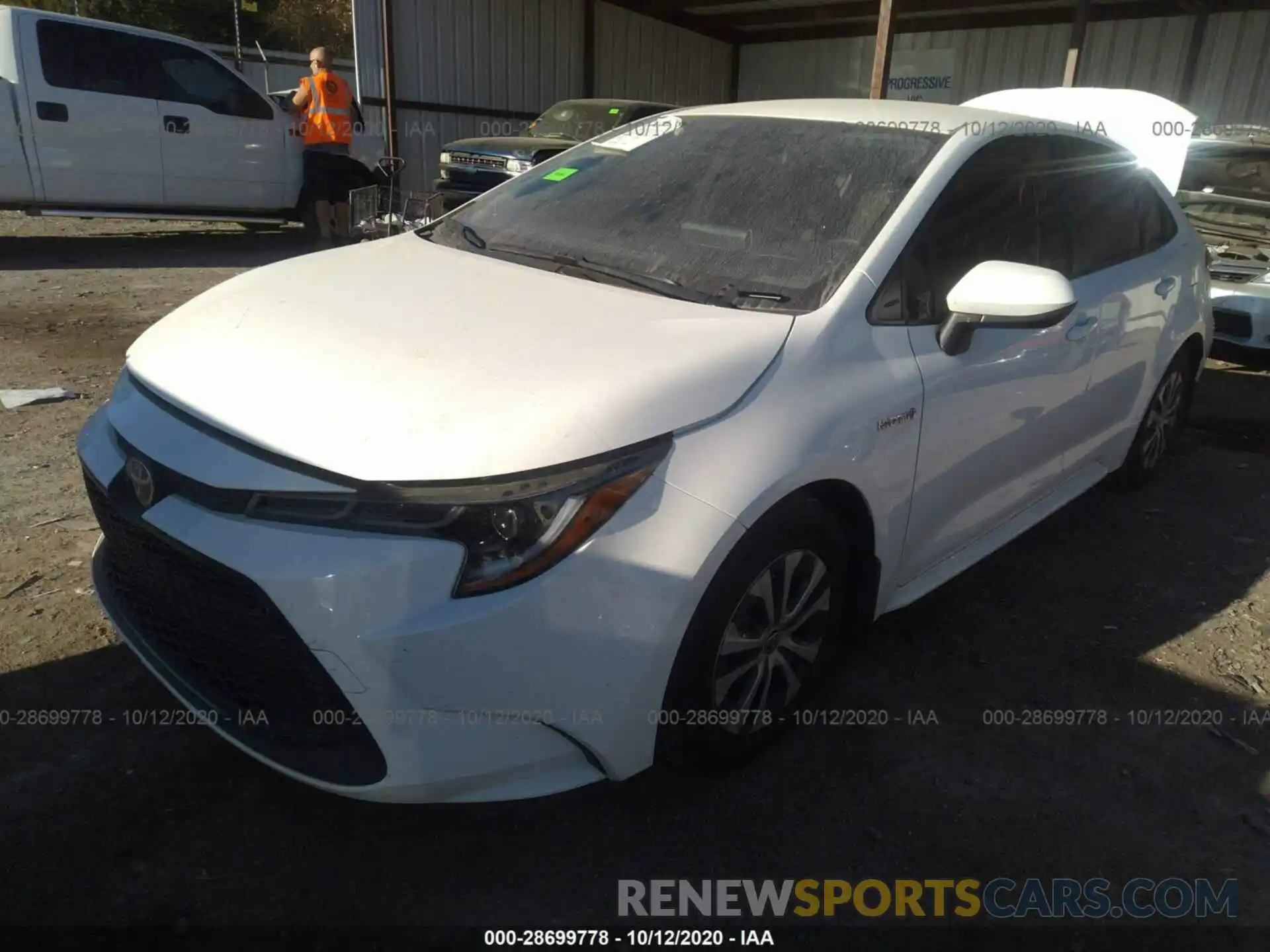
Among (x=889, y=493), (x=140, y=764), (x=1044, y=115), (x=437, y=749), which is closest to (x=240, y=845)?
(x=140, y=764)

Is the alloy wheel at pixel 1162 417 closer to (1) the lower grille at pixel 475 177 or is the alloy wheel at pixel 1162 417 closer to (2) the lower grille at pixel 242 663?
(2) the lower grille at pixel 242 663

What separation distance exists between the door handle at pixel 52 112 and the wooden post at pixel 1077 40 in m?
11.0

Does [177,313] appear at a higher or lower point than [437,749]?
higher

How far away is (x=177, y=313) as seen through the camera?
241 centimetres

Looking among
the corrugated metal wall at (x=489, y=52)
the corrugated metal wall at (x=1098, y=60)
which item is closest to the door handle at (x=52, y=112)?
the corrugated metal wall at (x=489, y=52)

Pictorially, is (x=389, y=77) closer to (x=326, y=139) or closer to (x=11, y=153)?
(x=326, y=139)

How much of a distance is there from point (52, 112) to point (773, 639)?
883cm

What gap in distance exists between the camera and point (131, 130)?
8.62 m

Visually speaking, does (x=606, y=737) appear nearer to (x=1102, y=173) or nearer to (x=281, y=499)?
(x=281, y=499)

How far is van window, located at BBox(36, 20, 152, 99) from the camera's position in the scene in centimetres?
812

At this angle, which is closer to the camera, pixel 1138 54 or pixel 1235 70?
pixel 1235 70

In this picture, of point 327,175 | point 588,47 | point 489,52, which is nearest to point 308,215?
point 327,175

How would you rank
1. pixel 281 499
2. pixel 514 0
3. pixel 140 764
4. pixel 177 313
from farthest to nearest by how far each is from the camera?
pixel 514 0 → pixel 177 313 → pixel 140 764 → pixel 281 499

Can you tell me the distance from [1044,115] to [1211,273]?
8.16 feet
